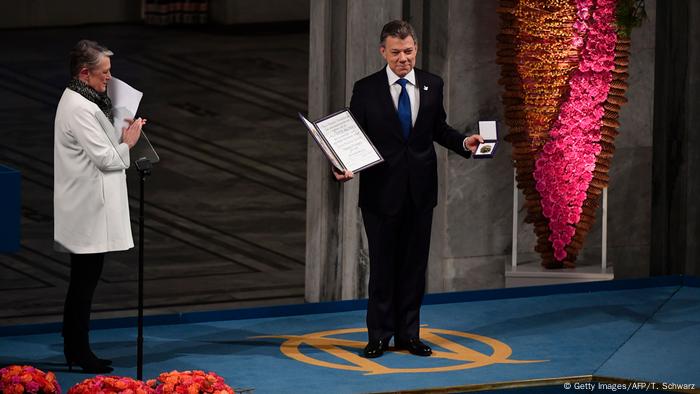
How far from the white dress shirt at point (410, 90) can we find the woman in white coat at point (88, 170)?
4.19 feet

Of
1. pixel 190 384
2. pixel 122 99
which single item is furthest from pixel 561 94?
pixel 190 384

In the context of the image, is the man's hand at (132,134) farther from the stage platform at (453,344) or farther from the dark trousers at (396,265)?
the dark trousers at (396,265)

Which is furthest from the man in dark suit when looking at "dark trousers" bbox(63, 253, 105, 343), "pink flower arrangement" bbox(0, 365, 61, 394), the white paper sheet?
"pink flower arrangement" bbox(0, 365, 61, 394)

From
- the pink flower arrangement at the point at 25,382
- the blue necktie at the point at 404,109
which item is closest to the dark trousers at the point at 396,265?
the blue necktie at the point at 404,109

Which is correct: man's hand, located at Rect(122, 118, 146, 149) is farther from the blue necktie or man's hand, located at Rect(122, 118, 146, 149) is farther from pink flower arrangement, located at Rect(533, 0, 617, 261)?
pink flower arrangement, located at Rect(533, 0, 617, 261)

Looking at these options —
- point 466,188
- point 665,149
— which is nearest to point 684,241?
point 665,149

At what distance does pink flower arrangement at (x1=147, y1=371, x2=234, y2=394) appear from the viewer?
653cm

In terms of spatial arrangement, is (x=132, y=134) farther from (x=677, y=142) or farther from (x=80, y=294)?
(x=677, y=142)

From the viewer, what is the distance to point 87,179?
292 inches

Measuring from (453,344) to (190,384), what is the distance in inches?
84.4

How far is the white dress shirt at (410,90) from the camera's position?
7.87 metres

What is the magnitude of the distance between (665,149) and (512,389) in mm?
3225

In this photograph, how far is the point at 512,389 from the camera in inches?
295

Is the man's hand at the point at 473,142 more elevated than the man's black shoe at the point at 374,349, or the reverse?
the man's hand at the point at 473,142
